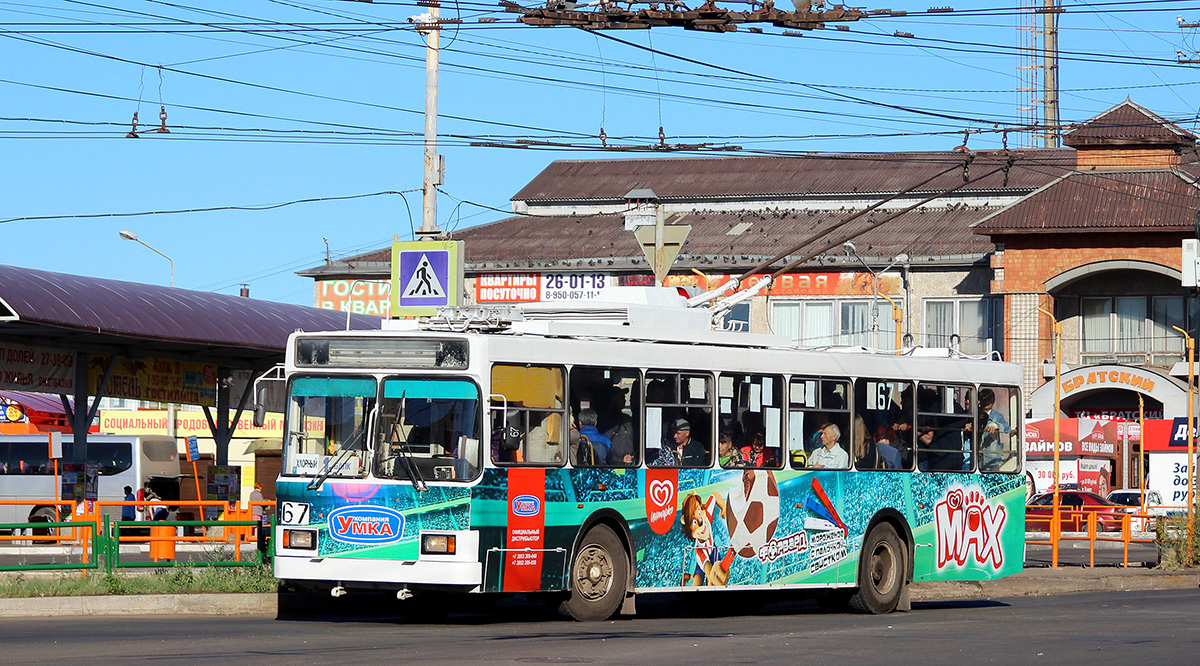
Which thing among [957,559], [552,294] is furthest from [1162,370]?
[957,559]

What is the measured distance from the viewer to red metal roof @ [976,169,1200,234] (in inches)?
2184

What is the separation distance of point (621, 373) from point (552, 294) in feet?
161

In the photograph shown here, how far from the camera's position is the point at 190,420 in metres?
72.4

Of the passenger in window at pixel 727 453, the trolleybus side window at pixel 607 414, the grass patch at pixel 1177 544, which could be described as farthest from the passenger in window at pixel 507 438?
the grass patch at pixel 1177 544

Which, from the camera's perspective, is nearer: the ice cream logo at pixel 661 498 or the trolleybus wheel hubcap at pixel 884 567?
the ice cream logo at pixel 661 498

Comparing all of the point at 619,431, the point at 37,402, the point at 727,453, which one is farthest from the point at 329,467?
the point at 37,402

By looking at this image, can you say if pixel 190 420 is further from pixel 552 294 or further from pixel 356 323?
pixel 356 323

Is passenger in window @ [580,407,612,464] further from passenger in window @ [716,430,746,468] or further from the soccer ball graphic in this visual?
the soccer ball graphic

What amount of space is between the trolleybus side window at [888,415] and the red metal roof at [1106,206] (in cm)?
3877

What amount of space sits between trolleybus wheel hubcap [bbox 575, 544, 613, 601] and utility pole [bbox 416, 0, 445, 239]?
1159 centimetres

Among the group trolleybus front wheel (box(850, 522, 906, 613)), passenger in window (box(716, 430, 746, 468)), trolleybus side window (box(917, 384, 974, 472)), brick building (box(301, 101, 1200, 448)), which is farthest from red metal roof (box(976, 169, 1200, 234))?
passenger in window (box(716, 430, 746, 468))

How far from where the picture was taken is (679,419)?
16625 millimetres

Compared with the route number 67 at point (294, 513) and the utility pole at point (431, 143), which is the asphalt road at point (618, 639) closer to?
the route number 67 at point (294, 513)

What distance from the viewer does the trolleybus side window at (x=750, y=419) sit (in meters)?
17.0
